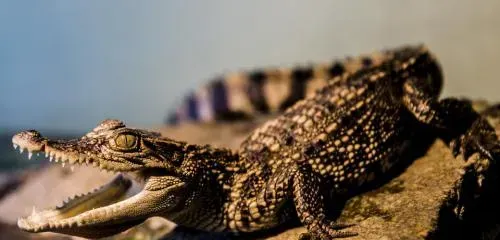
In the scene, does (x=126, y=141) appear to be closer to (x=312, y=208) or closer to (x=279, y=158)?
(x=279, y=158)

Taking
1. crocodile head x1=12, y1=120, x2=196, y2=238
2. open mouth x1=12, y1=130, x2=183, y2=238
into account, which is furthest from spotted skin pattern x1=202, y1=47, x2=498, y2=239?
open mouth x1=12, y1=130, x2=183, y2=238

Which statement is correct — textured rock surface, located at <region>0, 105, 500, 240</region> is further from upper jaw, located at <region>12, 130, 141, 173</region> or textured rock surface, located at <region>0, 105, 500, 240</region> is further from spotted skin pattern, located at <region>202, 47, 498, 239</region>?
upper jaw, located at <region>12, 130, 141, 173</region>

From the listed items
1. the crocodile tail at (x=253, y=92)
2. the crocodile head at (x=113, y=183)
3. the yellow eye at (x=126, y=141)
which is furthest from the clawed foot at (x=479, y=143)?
the crocodile tail at (x=253, y=92)

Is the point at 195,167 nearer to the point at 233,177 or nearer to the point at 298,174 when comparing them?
the point at 233,177

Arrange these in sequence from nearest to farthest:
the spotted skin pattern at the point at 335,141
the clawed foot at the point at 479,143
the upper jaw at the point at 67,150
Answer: the upper jaw at the point at 67,150 → the spotted skin pattern at the point at 335,141 → the clawed foot at the point at 479,143

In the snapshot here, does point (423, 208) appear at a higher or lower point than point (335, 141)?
lower

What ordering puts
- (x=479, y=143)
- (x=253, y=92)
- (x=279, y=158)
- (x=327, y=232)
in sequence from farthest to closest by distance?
1. (x=253, y=92)
2. (x=479, y=143)
3. (x=279, y=158)
4. (x=327, y=232)

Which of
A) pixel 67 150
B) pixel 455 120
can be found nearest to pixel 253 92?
pixel 455 120

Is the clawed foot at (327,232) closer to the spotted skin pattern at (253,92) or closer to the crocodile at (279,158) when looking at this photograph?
the crocodile at (279,158)
